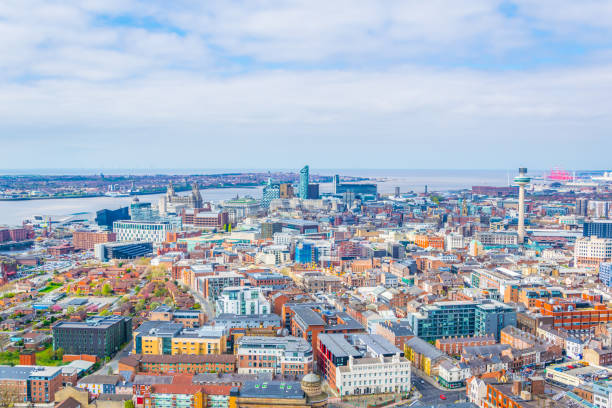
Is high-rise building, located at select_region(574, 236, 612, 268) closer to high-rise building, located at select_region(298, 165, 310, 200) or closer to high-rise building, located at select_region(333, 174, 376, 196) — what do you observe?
high-rise building, located at select_region(298, 165, 310, 200)

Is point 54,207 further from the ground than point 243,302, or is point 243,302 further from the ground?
point 243,302

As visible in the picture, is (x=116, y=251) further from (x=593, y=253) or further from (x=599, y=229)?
(x=599, y=229)

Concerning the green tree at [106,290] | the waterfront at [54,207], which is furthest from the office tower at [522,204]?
the waterfront at [54,207]

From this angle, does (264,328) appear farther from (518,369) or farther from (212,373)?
(518,369)

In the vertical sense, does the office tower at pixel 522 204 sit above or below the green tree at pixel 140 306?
above

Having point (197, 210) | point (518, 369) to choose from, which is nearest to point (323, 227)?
point (197, 210)

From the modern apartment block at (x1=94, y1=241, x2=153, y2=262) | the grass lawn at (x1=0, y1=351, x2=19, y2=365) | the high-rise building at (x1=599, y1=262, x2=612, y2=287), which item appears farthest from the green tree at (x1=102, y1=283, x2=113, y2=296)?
the high-rise building at (x1=599, y1=262, x2=612, y2=287)

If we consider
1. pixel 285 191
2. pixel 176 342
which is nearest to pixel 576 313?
pixel 176 342

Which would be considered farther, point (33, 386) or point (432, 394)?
point (432, 394)

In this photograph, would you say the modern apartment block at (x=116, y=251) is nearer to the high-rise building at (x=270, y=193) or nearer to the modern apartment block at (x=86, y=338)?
the modern apartment block at (x=86, y=338)
